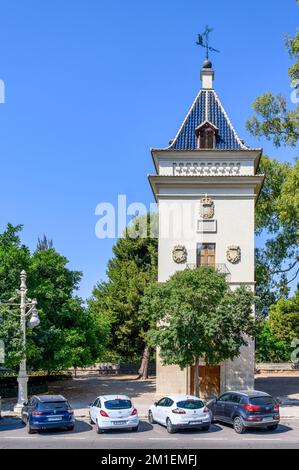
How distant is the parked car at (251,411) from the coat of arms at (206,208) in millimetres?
12567

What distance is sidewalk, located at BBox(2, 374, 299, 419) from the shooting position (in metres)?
27.3

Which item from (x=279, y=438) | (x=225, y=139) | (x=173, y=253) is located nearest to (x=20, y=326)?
(x=173, y=253)

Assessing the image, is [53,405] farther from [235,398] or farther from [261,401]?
[261,401]

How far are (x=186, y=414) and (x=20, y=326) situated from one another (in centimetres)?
1067

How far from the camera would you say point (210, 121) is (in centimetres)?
3444

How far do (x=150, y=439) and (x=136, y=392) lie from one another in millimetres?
17859

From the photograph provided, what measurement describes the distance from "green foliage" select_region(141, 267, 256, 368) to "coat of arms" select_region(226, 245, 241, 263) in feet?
10.9

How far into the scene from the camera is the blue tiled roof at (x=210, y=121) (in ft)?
109

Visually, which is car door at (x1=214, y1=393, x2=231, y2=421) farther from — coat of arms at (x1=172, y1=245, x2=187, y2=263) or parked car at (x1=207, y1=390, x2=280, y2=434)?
coat of arms at (x1=172, y1=245, x2=187, y2=263)

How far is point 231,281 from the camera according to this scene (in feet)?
103

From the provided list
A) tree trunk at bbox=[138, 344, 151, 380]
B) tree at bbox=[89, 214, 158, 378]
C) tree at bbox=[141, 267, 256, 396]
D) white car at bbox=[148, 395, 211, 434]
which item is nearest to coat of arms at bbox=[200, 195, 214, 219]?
tree at bbox=[141, 267, 256, 396]

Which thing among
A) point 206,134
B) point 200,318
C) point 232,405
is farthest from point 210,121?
point 232,405

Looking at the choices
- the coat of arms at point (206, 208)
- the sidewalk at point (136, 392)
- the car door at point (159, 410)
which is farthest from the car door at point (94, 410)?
the coat of arms at point (206, 208)

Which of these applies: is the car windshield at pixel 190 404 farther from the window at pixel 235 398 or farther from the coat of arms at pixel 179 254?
Answer: the coat of arms at pixel 179 254
